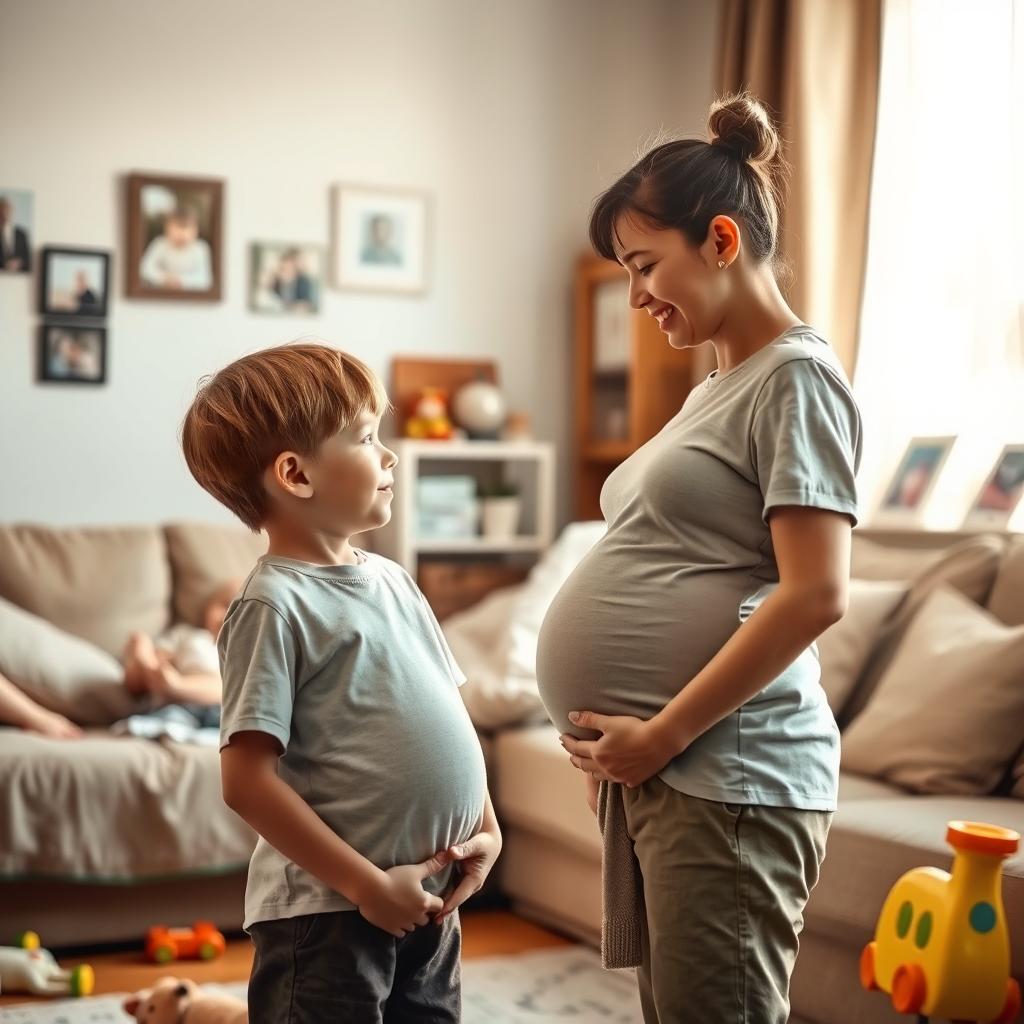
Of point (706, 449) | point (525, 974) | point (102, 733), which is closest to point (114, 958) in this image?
point (102, 733)

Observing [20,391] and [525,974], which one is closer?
[525,974]

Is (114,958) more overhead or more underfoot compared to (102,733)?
more underfoot

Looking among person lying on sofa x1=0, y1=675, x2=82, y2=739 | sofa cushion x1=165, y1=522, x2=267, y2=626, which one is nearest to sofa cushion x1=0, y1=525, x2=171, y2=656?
sofa cushion x1=165, y1=522, x2=267, y2=626

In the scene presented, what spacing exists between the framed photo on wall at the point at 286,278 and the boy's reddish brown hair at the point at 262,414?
9.45 ft

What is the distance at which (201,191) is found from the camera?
4113 millimetres

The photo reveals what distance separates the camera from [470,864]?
1.40 metres

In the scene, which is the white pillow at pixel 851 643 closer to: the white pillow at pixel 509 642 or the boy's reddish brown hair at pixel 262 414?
the white pillow at pixel 509 642

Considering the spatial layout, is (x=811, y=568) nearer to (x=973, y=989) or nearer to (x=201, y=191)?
(x=973, y=989)

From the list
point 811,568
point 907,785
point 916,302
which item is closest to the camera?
point 811,568

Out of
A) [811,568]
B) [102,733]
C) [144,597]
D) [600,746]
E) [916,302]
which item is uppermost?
[916,302]

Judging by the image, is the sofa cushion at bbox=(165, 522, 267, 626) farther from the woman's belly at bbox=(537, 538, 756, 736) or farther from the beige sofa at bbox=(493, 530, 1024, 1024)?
the woman's belly at bbox=(537, 538, 756, 736)

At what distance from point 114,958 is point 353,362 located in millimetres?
1959

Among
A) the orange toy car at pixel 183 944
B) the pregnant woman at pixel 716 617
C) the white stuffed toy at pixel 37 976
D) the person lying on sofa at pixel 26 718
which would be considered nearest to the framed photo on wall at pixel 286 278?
the person lying on sofa at pixel 26 718

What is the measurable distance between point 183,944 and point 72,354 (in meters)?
1.83
